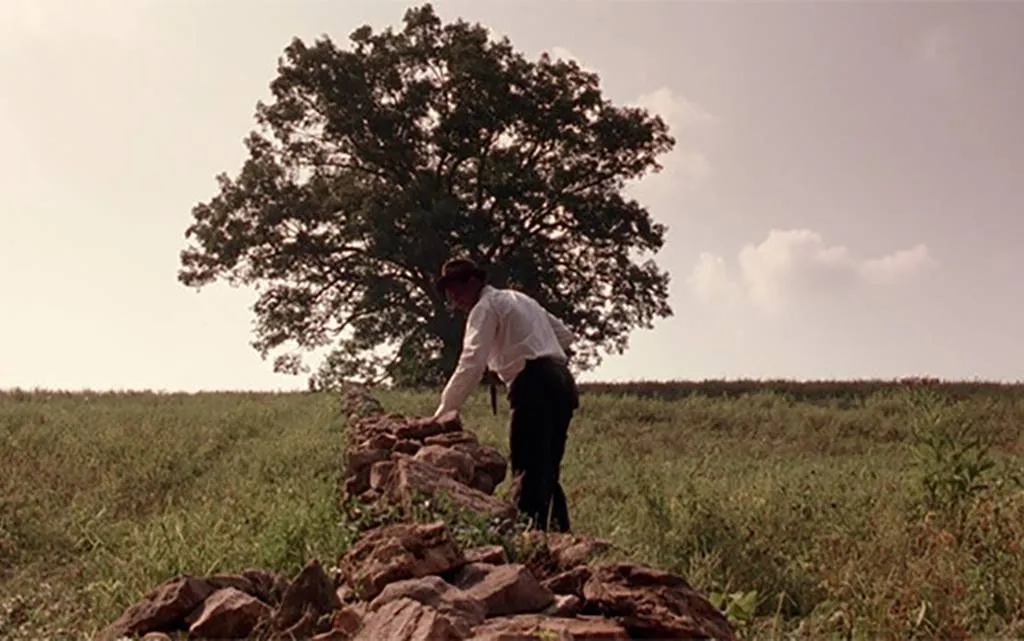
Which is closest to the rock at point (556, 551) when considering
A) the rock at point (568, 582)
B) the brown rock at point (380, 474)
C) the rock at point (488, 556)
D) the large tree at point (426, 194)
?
the rock at point (488, 556)

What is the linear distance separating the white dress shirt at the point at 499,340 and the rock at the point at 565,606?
2960 millimetres

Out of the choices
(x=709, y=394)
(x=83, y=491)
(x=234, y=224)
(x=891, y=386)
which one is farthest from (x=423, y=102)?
(x=83, y=491)

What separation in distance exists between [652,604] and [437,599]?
811 millimetres

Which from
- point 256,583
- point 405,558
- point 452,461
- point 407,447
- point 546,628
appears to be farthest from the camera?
point 407,447

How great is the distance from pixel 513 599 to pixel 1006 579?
3.50m

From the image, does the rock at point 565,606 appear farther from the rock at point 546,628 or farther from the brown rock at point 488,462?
the brown rock at point 488,462

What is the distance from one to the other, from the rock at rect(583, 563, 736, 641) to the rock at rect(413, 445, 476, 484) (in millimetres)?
3110

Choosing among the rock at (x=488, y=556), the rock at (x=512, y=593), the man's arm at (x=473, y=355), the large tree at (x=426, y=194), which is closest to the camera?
the rock at (x=512, y=593)

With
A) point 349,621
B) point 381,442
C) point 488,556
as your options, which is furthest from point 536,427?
point 349,621

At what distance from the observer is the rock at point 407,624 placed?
3.41 m

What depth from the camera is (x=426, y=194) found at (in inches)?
1050

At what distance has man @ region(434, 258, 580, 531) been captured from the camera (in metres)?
7.29

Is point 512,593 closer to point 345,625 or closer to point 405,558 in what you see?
point 405,558

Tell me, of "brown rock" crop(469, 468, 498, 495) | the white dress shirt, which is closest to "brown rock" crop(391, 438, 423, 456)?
"brown rock" crop(469, 468, 498, 495)
